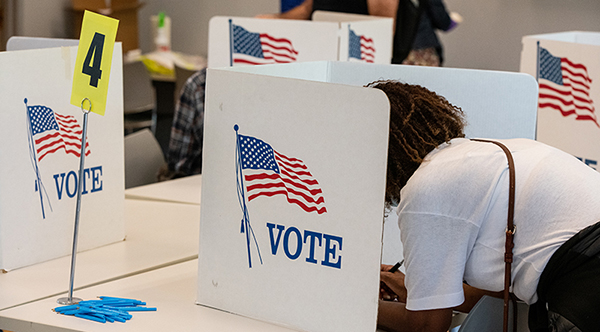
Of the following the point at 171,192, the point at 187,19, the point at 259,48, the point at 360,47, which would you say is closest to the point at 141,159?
the point at 171,192

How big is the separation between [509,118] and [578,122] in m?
0.69

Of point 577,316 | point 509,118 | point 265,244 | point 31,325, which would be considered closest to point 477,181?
point 577,316

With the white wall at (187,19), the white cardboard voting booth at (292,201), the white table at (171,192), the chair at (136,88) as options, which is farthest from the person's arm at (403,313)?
the white wall at (187,19)

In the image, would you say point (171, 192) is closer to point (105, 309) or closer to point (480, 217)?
point (105, 309)

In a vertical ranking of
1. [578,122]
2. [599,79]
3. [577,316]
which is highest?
[599,79]

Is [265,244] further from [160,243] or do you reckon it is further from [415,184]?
[160,243]

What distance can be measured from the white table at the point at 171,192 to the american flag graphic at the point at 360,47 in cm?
68

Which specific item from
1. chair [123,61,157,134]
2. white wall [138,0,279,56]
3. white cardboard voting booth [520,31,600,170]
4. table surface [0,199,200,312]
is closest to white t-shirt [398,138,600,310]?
table surface [0,199,200,312]

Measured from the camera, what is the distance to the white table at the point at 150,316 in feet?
3.66

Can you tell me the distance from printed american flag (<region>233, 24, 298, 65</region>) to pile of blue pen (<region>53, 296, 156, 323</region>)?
1.19m

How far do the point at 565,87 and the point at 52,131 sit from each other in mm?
1530

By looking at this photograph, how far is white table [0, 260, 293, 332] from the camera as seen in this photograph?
112cm

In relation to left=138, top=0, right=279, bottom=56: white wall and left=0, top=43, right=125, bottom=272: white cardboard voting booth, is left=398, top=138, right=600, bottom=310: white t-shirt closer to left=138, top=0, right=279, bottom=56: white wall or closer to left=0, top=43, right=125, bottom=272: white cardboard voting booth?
left=0, top=43, right=125, bottom=272: white cardboard voting booth

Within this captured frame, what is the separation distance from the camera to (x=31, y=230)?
138 centimetres
